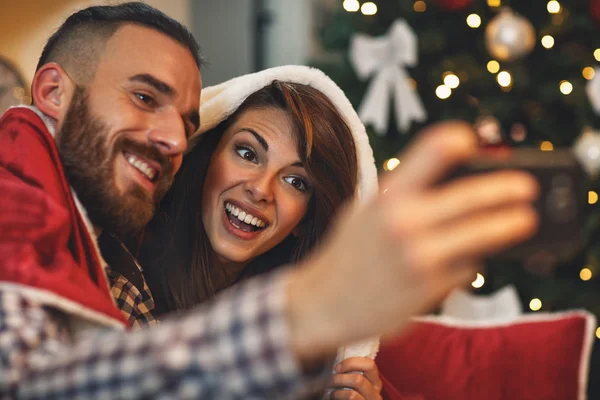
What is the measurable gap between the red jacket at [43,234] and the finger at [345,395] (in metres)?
0.58

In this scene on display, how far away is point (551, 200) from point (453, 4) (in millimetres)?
2035

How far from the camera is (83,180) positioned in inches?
40.7

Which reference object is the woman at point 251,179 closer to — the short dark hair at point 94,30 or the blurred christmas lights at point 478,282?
the short dark hair at point 94,30

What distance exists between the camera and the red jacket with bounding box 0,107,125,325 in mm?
762

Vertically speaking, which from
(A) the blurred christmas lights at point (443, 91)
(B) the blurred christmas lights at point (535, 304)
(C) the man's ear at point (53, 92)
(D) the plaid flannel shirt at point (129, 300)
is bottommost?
(B) the blurred christmas lights at point (535, 304)

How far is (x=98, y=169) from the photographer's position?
1.06m

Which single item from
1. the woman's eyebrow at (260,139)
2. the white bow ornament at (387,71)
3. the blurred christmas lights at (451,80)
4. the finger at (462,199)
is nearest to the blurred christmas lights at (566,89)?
the blurred christmas lights at (451,80)

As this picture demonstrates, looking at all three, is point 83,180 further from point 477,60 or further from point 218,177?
point 477,60

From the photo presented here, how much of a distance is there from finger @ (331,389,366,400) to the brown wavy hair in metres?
0.36

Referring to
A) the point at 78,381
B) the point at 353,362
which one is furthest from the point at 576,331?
the point at 78,381

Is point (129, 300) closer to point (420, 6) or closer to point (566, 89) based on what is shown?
point (420, 6)

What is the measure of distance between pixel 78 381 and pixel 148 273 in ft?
2.65

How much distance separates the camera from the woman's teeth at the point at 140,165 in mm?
1097

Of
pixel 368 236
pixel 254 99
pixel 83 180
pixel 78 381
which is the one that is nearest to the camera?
pixel 368 236
